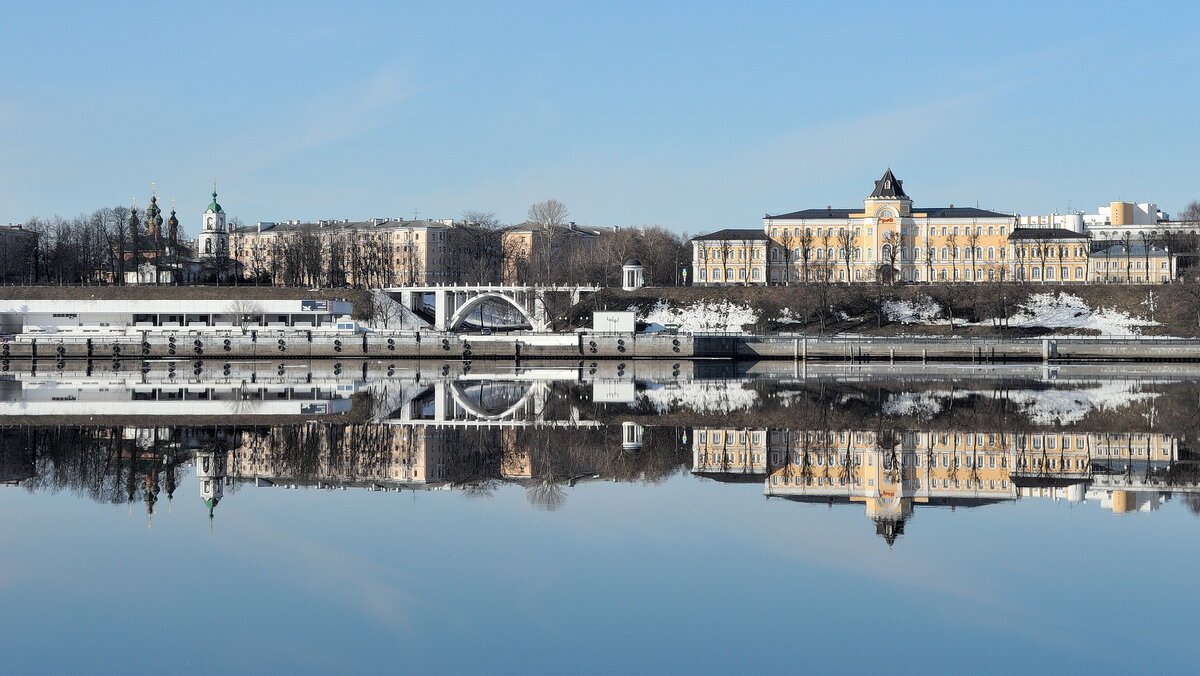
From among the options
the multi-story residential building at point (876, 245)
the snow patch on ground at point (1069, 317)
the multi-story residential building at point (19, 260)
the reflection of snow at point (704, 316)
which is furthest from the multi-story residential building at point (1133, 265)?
the multi-story residential building at point (19, 260)

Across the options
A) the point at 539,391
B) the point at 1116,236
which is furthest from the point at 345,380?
the point at 1116,236

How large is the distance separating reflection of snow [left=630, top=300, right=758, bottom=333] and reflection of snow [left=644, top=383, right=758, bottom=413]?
38.2 m

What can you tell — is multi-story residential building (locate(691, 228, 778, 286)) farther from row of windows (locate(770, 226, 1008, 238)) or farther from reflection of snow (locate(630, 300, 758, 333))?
reflection of snow (locate(630, 300, 758, 333))

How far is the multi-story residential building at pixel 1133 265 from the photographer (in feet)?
303

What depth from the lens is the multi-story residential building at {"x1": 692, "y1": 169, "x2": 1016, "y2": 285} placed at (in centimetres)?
9375

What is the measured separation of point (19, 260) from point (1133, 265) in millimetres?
82605

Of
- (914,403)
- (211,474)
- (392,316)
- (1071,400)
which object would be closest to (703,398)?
(914,403)

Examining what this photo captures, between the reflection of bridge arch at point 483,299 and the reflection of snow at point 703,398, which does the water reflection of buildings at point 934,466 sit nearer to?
the reflection of snow at point 703,398

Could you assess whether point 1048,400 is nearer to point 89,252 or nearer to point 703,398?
point 703,398

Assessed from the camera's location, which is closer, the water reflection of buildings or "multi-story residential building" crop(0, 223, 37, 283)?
the water reflection of buildings

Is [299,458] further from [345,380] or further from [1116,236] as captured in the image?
[1116,236]

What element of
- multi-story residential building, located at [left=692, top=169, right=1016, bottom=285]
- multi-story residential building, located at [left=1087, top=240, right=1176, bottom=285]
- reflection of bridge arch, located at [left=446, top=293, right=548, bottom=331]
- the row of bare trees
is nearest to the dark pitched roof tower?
multi-story residential building, located at [left=692, top=169, right=1016, bottom=285]

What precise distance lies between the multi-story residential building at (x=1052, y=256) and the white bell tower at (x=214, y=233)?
63.6 metres

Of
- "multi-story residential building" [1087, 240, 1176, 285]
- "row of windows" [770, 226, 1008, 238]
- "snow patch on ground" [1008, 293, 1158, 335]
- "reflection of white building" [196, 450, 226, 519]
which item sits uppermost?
"row of windows" [770, 226, 1008, 238]
